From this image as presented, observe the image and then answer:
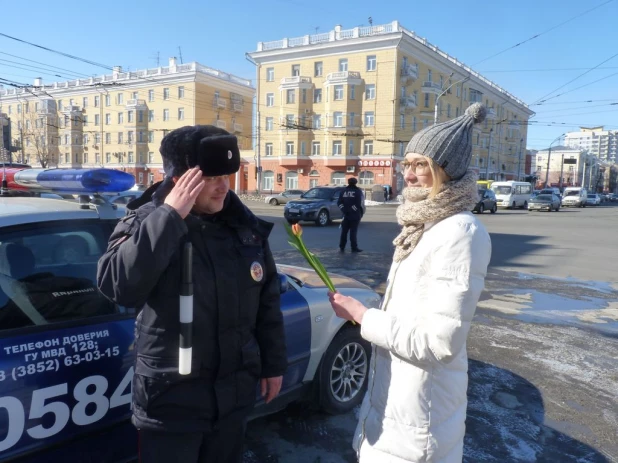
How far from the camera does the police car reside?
1938 mm

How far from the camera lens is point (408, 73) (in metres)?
46.5

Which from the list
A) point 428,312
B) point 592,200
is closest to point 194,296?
point 428,312

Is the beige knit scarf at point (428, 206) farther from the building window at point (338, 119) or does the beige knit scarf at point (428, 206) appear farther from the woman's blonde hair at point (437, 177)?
the building window at point (338, 119)

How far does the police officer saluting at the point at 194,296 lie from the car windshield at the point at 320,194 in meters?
17.2

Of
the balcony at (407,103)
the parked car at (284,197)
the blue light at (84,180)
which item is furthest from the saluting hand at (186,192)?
the balcony at (407,103)

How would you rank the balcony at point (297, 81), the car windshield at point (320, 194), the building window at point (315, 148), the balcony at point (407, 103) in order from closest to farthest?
the car windshield at point (320, 194), the balcony at point (407, 103), the balcony at point (297, 81), the building window at point (315, 148)

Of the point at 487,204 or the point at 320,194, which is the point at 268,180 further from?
the point at 320,194

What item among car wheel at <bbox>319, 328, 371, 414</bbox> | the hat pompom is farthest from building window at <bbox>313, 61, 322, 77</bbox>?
the hat pompom

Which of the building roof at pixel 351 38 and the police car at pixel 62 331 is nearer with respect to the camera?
the police car at pixel 62 331

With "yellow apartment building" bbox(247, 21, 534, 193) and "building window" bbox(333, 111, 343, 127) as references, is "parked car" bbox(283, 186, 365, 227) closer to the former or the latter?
"yellow apartment building" bbox(247, 21, 534, 193)

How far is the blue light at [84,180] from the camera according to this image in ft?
7.80

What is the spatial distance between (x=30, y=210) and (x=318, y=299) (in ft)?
6.06

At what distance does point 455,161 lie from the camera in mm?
1690

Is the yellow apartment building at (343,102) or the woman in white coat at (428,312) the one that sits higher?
the yellow apartment building at (343,102)
